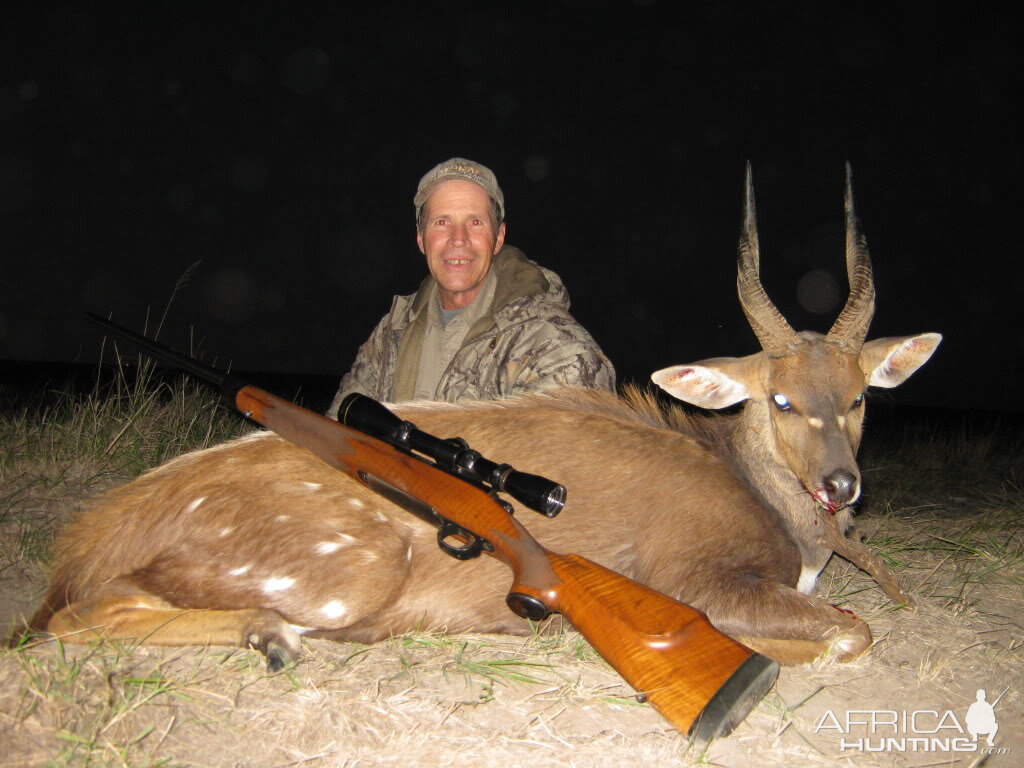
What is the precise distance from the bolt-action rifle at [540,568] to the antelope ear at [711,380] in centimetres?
131

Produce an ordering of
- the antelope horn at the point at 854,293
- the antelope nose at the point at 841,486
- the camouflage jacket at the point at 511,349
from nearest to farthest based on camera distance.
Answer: the antelope nose at the point at 841,486
the antelope horn at the point at 854,293
the camouflage jacket at the point at 511,349

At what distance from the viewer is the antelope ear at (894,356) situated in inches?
155

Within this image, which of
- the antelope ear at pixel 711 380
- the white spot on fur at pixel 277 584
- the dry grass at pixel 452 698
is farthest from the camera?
the antelope ear at pixel 711 380

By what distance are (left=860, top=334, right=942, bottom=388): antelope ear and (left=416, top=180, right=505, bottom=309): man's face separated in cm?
277

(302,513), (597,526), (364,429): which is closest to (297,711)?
(302,513)

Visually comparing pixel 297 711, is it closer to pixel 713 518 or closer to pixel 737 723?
pixel 737 723

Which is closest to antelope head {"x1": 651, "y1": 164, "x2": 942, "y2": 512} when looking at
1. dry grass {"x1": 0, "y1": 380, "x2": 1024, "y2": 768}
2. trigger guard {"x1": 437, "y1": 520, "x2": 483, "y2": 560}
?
dry grass {"x1": 0, "y1": 380, "x2": 1024, "y2": 768}

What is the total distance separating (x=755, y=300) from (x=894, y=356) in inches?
33.5

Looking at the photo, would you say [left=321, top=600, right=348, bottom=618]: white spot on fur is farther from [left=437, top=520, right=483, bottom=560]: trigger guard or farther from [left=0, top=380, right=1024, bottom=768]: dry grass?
[left=437, top=520, right=483, bottom=560]: trigger guard

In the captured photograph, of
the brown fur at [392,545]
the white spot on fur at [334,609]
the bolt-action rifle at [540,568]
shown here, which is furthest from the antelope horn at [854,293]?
the white spot on fur at [334,609]

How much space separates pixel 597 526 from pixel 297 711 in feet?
5.21

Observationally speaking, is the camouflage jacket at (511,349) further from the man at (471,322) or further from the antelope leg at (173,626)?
the antelope leg at (173,626)

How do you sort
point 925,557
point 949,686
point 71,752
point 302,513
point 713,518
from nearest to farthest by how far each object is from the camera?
1. point 71,752
2. point 949,686
3. point 302,513
4. point 713,518
5. point 925,557

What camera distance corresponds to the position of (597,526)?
343 centimetres
